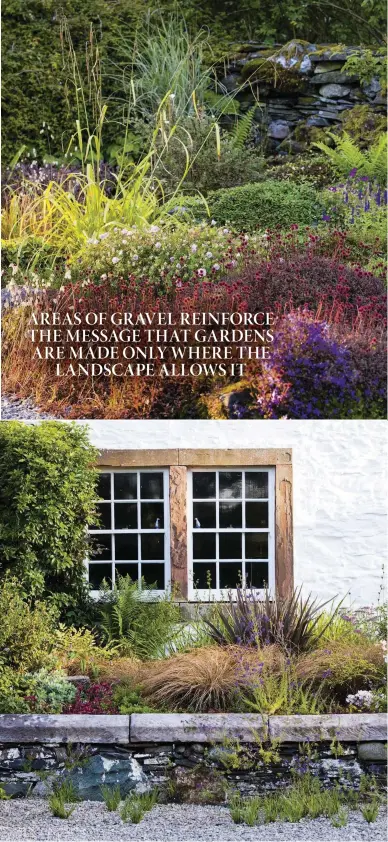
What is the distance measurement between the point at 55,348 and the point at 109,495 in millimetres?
1195

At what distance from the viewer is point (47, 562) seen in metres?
7.10

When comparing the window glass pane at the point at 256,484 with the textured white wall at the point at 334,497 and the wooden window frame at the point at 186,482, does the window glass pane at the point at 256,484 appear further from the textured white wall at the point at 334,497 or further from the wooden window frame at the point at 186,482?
the textured white wall at the point at 334,497

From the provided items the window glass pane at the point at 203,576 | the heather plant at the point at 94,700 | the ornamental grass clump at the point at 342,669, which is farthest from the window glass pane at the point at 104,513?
the ornamental grass clump at the point at 342,669

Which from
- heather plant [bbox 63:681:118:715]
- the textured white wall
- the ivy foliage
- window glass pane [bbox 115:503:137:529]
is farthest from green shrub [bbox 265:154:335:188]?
heather plant [bbox 63:681:118:715]

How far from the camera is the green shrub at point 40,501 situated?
6.99 meters

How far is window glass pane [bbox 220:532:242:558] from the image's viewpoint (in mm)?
7688

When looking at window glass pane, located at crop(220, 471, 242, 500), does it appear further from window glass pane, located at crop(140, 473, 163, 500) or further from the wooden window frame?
window glass pane, located at crop(140, 473, 163, 500)

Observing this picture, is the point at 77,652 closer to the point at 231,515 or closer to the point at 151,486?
the point at 151,486

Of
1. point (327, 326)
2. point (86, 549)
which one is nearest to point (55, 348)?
point (86, 549)

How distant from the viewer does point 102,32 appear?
337 inches

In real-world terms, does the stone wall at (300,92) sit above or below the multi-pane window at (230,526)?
above

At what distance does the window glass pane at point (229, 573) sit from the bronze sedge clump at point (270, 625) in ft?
1.84

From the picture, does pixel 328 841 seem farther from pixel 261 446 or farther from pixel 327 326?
pixel 327 326

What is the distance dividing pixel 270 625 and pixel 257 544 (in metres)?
0.94
